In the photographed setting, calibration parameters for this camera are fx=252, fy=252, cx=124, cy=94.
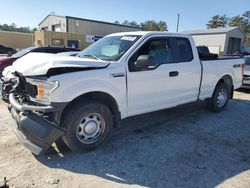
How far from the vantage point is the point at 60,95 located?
11.8ft

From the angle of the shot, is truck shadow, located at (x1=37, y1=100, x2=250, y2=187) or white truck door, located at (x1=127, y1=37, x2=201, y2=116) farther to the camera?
white truck door, located at (x1=127, y1=37, x2=201, y2=116)

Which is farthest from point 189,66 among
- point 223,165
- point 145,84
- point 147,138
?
point 223,165

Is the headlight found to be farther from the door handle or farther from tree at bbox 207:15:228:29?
tree at bbox 207:15:228:29

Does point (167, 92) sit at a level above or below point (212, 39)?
below

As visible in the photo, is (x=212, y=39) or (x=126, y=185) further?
(x=212, y=39)

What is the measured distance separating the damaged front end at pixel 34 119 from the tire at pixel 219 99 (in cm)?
437

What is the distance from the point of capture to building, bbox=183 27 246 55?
34.7 m

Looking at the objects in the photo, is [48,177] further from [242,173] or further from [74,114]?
[242,173]

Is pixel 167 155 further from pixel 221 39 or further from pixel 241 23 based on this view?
pixel 241 23

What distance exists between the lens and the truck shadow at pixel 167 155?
3.54 m

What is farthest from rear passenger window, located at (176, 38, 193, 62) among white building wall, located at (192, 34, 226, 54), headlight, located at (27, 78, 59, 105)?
white building wall, located at (192, 34, 226, 54)

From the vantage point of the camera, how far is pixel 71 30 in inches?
1275

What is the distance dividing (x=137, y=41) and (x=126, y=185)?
2.54 meters

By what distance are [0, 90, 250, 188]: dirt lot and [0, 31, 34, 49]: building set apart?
29.7 m
